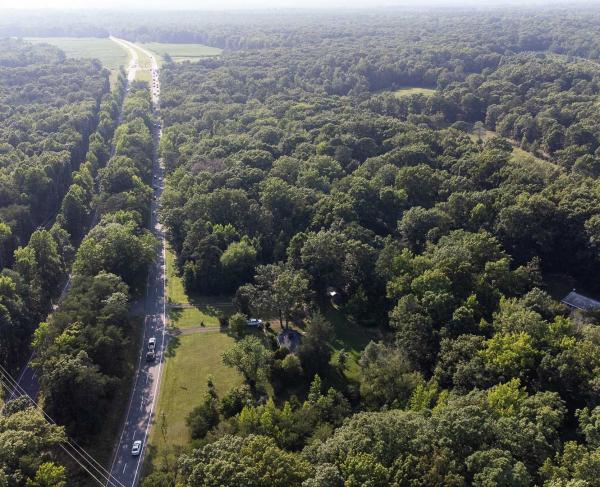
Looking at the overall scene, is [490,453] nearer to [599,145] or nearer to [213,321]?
[213,321]

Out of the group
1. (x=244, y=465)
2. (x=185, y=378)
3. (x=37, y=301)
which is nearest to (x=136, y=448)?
(x=185, y=378)

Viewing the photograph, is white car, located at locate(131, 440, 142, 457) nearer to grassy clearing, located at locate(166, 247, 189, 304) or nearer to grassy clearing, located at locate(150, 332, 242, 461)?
grassy clearing, located at locate(150, 332, 242, 461)

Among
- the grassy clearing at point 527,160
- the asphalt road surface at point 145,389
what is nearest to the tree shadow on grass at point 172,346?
the asphalt road surface at point 145,389

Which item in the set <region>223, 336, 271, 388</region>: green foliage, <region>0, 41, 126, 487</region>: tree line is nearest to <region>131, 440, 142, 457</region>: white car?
<region>0, 41, 126, 487</region>: tree line

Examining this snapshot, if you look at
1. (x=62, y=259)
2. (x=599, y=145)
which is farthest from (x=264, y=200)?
(x=599, y=145)

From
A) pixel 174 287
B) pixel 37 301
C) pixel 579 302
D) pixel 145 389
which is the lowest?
pixel 145 389

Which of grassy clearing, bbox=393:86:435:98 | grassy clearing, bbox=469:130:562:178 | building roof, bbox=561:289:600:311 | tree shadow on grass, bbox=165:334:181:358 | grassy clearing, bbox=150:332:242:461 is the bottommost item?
grassy clearing, bbox=150:332:242:461

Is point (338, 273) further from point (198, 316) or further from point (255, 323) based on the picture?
point (198, 316)
